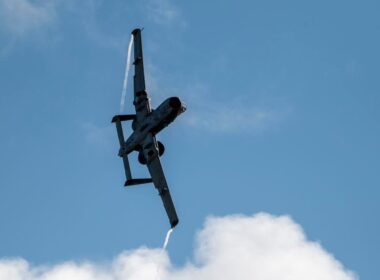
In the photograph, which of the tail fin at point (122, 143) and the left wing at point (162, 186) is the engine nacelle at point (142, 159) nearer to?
the left wing at point (162, 186)

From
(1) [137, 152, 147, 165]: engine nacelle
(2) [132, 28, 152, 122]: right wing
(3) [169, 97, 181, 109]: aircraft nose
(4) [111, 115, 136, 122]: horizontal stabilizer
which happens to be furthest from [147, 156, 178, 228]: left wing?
(3) [169, 97, 181, 109]: aircraft nose

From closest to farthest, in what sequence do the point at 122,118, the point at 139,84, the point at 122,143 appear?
the point at 139,84, the point at 122,118, the point at 122,143

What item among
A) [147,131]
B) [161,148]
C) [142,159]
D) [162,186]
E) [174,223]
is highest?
[147,131]

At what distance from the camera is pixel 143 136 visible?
8412cm

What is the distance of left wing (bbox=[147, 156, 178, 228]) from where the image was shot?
82.2 meters

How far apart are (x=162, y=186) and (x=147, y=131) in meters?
6.26

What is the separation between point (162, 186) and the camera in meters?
83.7

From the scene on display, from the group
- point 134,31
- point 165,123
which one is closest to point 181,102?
point 165,123

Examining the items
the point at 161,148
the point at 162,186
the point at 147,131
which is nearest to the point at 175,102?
the point at 147,131

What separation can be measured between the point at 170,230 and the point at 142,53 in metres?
22.0

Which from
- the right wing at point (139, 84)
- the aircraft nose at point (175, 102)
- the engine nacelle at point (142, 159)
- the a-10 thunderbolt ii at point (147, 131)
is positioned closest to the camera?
the aircraft nose at point (175, 102)

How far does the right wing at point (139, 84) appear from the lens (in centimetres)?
8494

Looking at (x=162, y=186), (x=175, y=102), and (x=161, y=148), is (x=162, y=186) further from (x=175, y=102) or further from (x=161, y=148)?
(x=175, y=102)

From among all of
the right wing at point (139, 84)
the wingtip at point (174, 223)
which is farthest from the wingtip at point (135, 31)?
the wingtip at point (174, 223)
